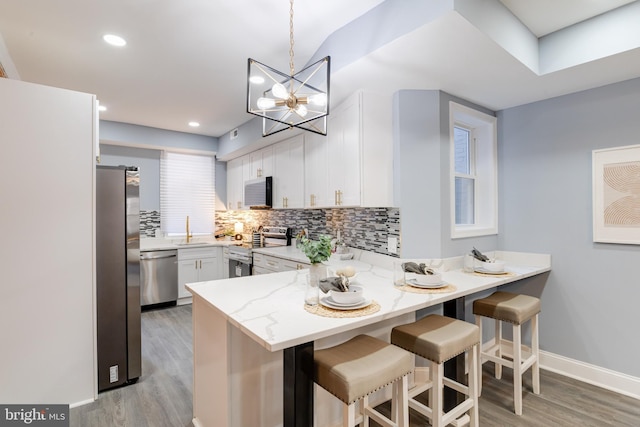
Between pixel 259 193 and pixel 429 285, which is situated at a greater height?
pixel 259 193

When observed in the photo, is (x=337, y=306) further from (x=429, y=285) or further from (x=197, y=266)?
(x=197, y=266)

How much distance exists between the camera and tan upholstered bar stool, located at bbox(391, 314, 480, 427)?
1.60 meters

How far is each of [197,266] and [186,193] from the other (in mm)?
1334

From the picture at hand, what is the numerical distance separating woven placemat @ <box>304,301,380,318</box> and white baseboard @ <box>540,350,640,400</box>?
2185mm

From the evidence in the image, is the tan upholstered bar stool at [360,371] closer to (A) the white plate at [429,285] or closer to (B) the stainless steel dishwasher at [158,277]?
(A) the white plate at [429,285]

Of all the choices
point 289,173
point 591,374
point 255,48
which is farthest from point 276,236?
point 591,374

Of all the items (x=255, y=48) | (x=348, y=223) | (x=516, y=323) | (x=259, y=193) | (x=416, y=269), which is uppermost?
(x=255, y=48)

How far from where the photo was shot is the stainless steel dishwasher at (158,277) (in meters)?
4.27

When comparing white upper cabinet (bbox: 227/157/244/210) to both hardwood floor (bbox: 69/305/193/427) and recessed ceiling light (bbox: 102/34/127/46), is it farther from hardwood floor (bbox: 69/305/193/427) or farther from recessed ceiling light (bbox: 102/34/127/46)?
recessed ceiling light (bbox: 102/34/127/46)

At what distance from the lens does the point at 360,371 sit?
1330mm

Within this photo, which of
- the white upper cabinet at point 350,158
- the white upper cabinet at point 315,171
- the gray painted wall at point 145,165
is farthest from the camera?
the gray painted wall at point 145,165

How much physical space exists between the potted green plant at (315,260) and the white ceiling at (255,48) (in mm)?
1265

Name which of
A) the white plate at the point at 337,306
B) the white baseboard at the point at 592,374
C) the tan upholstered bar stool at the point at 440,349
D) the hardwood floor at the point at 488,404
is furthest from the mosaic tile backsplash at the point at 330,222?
the white baseboard at the point at 592,374

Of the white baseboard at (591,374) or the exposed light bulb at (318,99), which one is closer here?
the exposed light bulb at (318,99)
